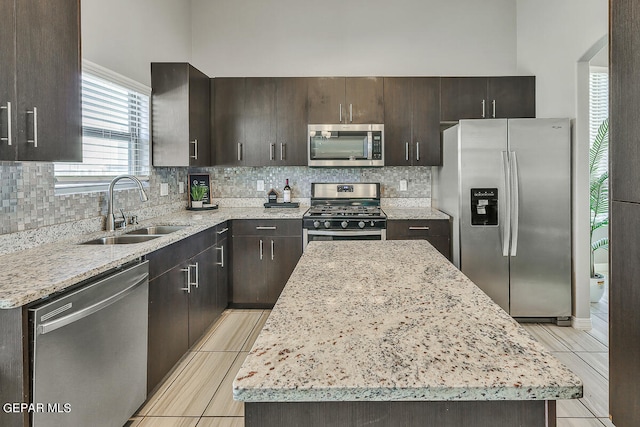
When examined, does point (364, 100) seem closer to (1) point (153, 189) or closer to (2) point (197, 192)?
(2) point (197, 192)

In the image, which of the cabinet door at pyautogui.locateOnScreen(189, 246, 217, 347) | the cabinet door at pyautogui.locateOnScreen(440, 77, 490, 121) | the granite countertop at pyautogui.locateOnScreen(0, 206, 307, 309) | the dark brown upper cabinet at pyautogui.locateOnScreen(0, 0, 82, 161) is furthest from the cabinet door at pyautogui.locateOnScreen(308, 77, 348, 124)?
the dark brown upper cabinet at pyautogui.locateOnScreen(0, 0, 82, 161)

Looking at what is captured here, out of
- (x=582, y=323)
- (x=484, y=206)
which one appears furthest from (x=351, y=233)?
(x=582, y=323)

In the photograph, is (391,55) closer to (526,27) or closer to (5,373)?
(526,27)

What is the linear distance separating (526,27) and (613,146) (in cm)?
267

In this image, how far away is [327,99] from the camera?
13.3 ft

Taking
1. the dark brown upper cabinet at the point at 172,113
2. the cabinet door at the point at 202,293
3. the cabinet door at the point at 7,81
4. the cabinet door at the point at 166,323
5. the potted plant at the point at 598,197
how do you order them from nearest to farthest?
the cabinet door at the point at 7,81 → the cabinet door at the point at 166,323 → the cabinet door at the point at 202,293 → the dark brown upper cabinet at the point at 172,113 → the potted plant at the point at 598,197

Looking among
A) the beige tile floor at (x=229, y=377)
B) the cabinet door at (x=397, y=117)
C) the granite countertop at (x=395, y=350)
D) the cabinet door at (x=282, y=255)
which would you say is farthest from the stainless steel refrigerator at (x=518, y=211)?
the granite countertop at (x=395, y=350)

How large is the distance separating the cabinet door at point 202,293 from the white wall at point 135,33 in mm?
1557

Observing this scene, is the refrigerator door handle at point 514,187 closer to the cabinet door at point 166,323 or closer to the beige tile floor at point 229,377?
the beige tile floor at point 229,377

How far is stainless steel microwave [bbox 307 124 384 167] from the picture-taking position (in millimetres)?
3994

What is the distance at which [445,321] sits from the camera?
1.04 metres

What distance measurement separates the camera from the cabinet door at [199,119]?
360cm

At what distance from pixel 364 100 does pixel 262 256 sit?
184cm

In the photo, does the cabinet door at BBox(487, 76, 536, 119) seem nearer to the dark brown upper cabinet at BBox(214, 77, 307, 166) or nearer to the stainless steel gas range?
the stainless steel gas range
